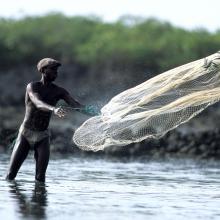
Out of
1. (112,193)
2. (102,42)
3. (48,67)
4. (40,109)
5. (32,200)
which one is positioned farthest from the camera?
(102,42)

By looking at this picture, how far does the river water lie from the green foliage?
3029 centimetres

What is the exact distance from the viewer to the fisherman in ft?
64.3

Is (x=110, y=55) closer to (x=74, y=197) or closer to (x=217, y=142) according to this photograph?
(x=217, y=142)

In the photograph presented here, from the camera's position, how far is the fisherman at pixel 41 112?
64.3 feet

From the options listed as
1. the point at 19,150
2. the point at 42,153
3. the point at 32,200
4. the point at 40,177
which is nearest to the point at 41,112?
the point at 42,153

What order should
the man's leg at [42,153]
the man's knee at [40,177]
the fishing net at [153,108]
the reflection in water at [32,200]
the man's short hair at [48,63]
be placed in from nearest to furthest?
the reflection in water at [32,200] < the fishing net at [153,108] < the man's short hair at [48,63] < the man's leg at [42,153] < the man's knee at [40,177]

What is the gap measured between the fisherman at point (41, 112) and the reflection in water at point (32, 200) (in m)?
0.41

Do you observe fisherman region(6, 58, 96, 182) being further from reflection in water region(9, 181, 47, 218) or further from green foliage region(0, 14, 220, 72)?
green foliage region(0, 14, 220, 72)

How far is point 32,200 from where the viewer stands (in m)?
18.2

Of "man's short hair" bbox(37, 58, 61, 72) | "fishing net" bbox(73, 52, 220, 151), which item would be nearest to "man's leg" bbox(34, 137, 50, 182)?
"fishing net" bbox(73, 52, 220, 151)

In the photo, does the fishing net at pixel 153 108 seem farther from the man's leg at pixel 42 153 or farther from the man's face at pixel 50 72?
the man's face at pixel 50 72

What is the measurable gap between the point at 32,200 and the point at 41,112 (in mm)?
2029

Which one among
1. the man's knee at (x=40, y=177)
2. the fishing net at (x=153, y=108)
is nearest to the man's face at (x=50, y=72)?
the fishing net at (x=153, y=108)

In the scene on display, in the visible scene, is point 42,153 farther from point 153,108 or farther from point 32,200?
point 153,108
